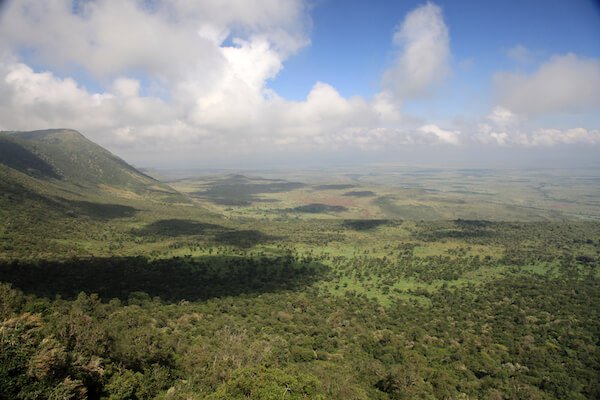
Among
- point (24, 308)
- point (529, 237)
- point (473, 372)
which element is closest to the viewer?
point (24, 308)

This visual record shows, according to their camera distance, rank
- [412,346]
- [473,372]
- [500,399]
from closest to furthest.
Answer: [500,399] → [473,372] → [412,346]

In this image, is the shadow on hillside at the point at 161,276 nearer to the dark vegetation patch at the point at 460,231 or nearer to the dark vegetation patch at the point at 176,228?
the dark vegetation patch at the point at 176,228

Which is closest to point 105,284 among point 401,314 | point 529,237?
point 401,314

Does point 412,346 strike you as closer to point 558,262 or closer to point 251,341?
point 251,341

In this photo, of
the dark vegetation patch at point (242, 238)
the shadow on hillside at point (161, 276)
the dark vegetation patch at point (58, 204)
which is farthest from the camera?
the dark vegetation patch at point (242, 238)

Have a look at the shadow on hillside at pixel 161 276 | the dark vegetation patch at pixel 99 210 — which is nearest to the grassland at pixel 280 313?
the shadow on hillside at pixel 161 276

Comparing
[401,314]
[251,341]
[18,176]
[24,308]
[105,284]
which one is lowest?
[401,314]
